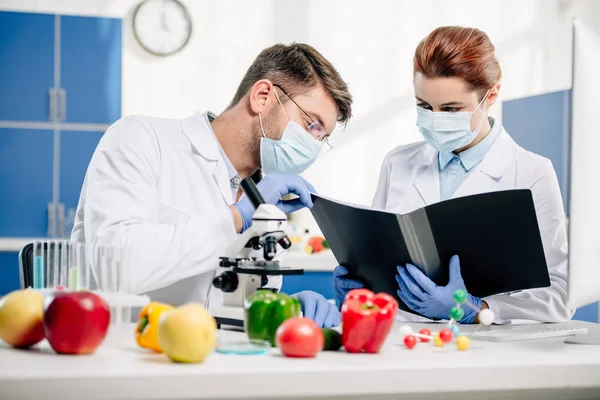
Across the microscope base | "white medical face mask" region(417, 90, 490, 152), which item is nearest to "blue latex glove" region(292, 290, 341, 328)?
the microscope base

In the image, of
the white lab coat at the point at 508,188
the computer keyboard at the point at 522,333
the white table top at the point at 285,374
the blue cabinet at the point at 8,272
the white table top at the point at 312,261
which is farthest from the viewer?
the blue cabinet at the point at 8,272

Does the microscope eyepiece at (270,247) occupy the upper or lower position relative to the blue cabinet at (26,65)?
lower

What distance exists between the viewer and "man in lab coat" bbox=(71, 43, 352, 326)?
1.85 m

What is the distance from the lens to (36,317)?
4.07ft

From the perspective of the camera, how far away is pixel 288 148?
7.46ft

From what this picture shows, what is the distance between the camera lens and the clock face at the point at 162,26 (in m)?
5.57

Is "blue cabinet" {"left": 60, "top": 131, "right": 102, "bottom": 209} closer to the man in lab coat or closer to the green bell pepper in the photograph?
the man in lab coat

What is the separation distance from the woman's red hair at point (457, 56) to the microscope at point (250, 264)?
2.64ft

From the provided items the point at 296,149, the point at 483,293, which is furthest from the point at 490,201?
the point at 296,149

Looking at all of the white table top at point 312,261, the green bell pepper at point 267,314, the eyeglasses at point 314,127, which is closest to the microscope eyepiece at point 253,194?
the green bell pepper at point 267,314

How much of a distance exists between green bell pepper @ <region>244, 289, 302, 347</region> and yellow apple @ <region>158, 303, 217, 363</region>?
0.18m

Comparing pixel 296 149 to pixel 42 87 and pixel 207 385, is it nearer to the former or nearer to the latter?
pixel 207 385

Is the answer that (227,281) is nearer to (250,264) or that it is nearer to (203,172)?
(250,264)

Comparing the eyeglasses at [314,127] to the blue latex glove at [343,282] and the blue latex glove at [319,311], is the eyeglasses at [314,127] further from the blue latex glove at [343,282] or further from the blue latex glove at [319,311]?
the blue latex glove at [319,311]
